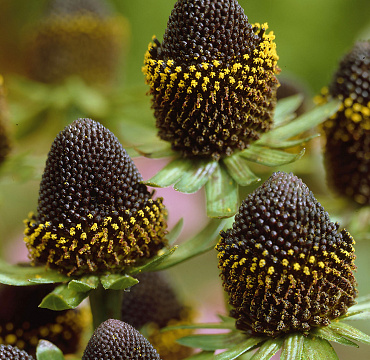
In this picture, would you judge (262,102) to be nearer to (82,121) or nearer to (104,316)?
(82,121)

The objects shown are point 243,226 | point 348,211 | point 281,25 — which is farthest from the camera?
point 281,25

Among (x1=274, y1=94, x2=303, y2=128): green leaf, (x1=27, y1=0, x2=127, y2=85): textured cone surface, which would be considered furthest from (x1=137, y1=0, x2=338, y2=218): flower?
(x1=27, y1=0, x2=127, y2=85): textured cone surface

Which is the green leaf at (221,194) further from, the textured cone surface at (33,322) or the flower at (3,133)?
the flower at (3,133)

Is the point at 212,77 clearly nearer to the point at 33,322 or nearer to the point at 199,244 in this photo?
the point at 199,244

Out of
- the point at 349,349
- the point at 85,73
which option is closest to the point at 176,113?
the point at 85,73

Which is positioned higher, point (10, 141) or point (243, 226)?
point (10, 141)

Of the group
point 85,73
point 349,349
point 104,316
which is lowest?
point 349,349

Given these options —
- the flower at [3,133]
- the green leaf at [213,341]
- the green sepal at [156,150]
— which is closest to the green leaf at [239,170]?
the green sepal at [156,150]
